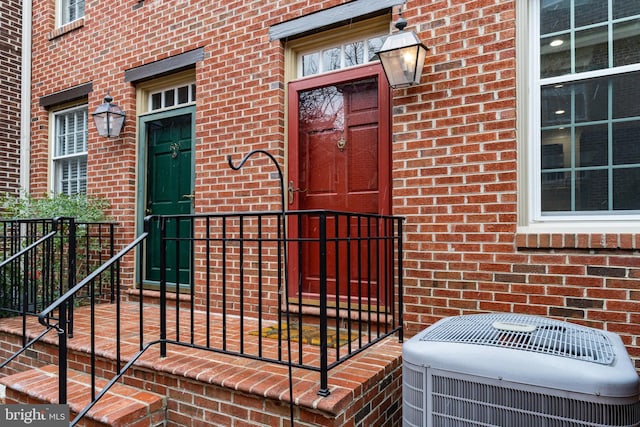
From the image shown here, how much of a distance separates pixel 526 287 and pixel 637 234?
0.65 m

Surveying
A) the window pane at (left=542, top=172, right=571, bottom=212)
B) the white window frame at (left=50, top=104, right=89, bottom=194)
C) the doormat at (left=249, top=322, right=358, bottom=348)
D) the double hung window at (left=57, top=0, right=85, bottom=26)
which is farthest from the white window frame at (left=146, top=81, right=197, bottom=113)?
the window pane at (left=542, top=172, right=571, bottom=212)

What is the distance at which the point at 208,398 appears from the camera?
94.3 inches

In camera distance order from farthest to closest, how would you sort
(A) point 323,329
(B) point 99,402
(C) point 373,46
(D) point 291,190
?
(D) point 291,190, (C) point 373,46, (B) point 99,402, (A) point 323,329

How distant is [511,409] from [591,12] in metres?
2.42

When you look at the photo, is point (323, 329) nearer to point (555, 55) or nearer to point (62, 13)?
point (555, 55)

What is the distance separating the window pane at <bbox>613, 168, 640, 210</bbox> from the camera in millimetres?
2484

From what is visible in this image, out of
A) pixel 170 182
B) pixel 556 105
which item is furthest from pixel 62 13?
pixel 556 105

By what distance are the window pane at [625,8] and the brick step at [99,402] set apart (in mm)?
3547

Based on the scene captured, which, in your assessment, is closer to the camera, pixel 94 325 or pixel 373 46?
pixel 94 325

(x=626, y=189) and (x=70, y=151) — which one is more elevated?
(x=70, y=151)

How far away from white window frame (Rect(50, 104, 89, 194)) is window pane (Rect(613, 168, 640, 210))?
17.6ft

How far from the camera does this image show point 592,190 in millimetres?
2598

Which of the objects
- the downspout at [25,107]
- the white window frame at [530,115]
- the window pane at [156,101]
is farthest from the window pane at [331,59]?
the downspout at [25,107]

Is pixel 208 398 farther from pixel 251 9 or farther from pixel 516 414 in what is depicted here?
pixel 251 9
